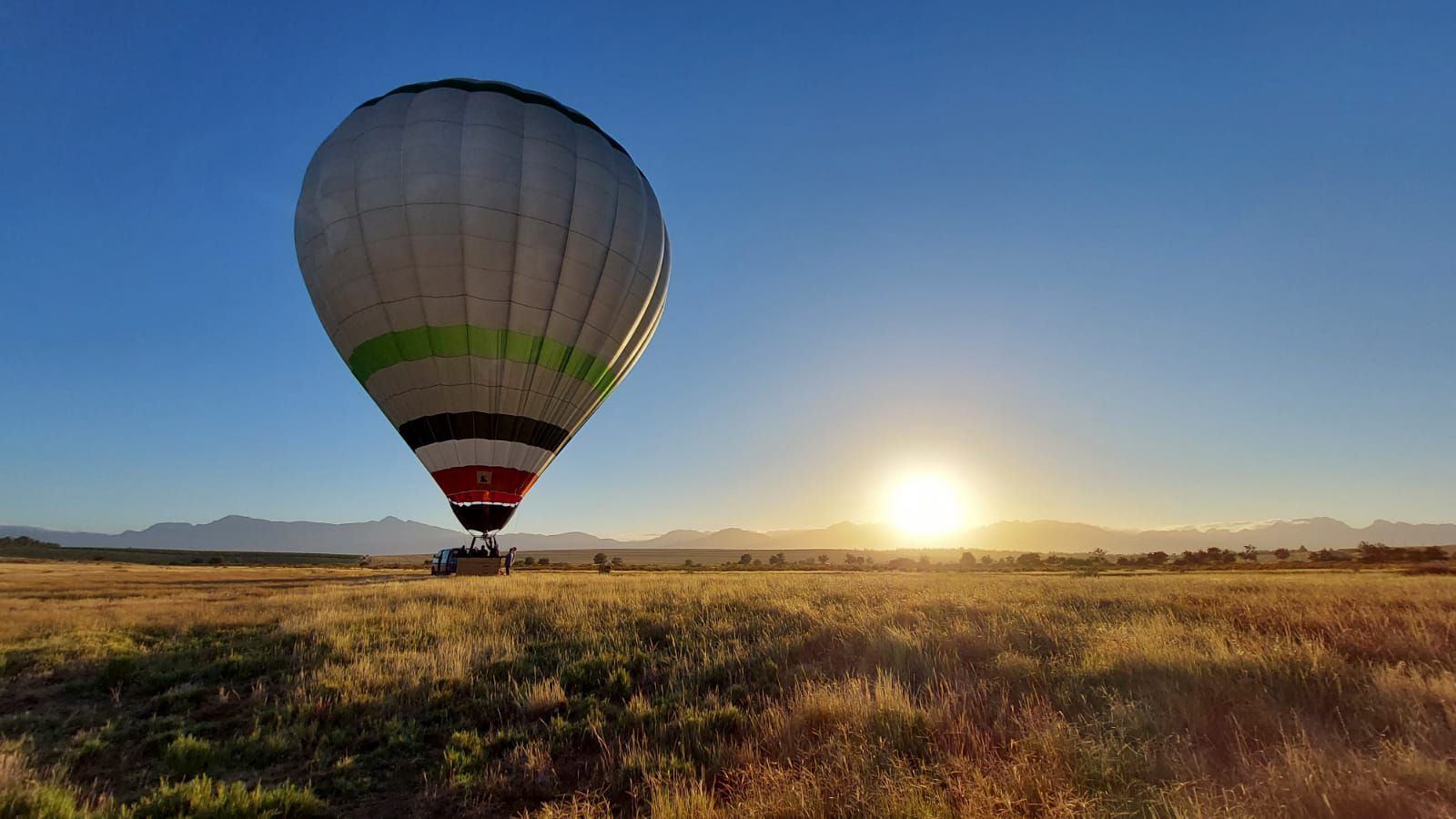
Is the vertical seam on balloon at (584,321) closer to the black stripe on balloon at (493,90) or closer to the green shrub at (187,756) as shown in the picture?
the black stripe on balloon at (493,90)

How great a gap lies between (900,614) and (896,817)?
819 centimetres

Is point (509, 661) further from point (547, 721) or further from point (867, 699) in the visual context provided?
point (867, 699)

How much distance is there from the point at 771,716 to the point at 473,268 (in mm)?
20916

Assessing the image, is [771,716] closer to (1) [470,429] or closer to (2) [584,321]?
(2) [584,321]

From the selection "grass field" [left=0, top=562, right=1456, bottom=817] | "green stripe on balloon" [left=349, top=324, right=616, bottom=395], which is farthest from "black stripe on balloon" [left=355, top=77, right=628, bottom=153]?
"grass field" [left=0, top=562, right=1456, bottom=817]

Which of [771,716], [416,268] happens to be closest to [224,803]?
[771,716]

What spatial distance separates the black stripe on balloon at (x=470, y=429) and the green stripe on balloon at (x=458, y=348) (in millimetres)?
2378

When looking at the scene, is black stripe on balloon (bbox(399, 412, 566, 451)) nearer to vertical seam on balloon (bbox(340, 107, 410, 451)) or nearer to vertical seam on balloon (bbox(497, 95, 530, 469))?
vertical seam on balloon (bbox(497, 95, 530, 469))

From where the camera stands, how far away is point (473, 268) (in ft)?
74.4

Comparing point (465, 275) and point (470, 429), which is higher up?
point (465, 275)

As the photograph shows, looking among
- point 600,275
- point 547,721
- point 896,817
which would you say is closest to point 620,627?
point 547,721

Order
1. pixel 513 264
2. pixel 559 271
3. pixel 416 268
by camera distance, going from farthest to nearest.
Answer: pixel 559 271 → pixel 513 264 → pixel 416 268

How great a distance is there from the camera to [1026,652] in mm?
8086

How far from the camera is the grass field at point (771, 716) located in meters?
4.28
